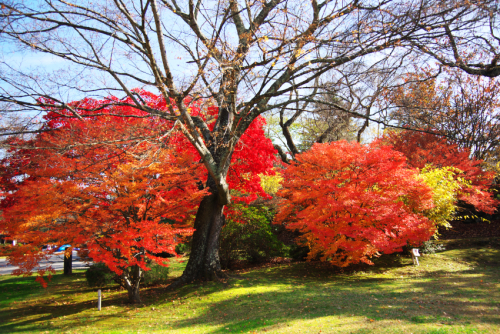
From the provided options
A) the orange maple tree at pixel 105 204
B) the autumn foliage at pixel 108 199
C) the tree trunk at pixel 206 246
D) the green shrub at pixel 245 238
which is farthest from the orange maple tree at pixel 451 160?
the orange maple tree at pixel 105 204

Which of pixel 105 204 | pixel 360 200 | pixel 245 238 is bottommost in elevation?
pixel 245 238

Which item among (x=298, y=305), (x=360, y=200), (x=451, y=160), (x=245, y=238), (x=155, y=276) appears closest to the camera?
(x=298, y=305)

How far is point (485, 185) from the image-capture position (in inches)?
619

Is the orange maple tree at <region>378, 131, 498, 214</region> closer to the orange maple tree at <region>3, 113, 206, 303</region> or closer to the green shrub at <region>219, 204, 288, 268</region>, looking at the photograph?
the green shrub at <region>219, 204, 288, 268</region>

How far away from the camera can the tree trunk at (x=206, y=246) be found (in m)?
9.20

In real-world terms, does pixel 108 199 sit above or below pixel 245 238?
above

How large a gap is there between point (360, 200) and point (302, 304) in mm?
3308

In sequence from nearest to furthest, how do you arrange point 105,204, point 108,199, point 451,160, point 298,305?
point 298,305 < point 105,204 < point 108,199 < point 451,160

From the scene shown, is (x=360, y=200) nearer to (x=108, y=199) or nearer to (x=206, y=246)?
(x=206, y=246)

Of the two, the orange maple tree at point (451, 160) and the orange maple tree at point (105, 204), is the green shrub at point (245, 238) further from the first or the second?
the orange maple tree at point (451, 160)

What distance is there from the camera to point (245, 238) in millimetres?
11977

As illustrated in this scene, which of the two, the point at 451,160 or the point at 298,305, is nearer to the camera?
the point at 298,305

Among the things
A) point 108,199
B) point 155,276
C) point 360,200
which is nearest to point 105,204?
point 108,199

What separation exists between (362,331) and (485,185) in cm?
1541
